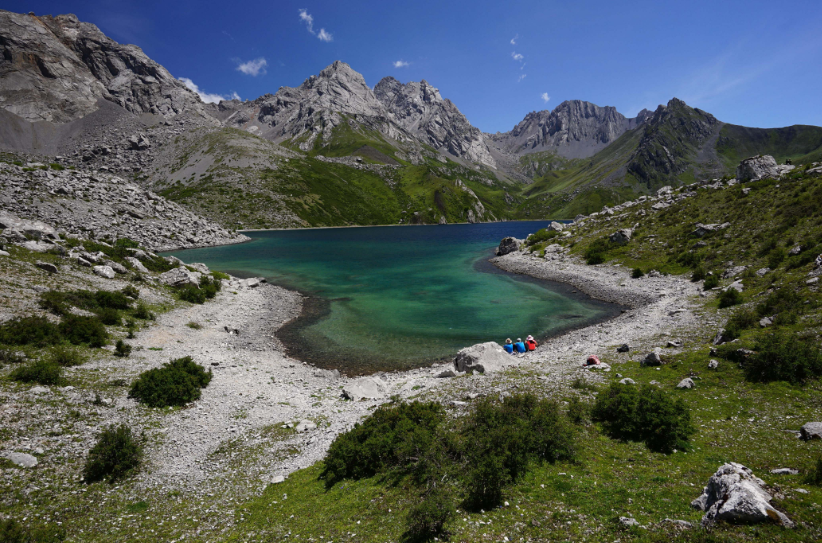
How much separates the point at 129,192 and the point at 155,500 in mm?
139400

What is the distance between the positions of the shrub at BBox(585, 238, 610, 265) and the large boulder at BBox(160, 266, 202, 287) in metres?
71.8

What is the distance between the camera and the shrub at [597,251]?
6731 cm

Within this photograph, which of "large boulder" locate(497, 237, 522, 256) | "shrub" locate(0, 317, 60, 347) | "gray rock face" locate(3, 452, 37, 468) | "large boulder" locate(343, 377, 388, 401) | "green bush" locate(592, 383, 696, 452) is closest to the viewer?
"gray rock face" locate(3, 452, 37, 468)

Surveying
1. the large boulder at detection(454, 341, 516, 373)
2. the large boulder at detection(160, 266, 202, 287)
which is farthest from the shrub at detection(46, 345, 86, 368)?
the large boulder at detection(454, 341, 516, 373)

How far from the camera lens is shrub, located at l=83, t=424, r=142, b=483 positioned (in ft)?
43.3

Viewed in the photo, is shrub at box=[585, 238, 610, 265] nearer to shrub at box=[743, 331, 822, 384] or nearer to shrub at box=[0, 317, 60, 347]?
shrub at box=[743, 331, 822, 384]

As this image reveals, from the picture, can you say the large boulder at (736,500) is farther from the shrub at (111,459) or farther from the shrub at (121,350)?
→ the shrub at (121,350)

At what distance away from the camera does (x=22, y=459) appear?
42.2ft

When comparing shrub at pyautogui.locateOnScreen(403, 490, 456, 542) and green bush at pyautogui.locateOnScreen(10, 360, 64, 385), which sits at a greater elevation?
green bush at pyautogui.locateOnScreen(10, 360, 64, 385)

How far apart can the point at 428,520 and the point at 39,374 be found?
22200mm

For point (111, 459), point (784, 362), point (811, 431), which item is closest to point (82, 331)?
point (111, 459)

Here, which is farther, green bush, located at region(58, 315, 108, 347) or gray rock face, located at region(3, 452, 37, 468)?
green bush, located at region(58, 315, 108, 347)

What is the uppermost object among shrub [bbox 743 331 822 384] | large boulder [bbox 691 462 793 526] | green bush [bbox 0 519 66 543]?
shrub [bbox 743 331 822 384]

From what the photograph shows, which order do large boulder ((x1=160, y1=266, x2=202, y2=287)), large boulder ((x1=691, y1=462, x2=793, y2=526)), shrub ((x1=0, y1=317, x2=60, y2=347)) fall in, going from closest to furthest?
large boulder ((x1=691, y1=462, x2=793, y2=526)) < shrub ((x1=0, y1=317, x2=60, y2=347)) < large boulder ((x1=160, y1=266, x2=202, y2=287))
